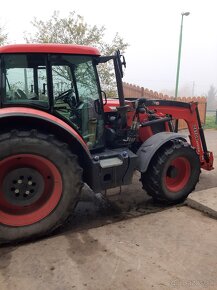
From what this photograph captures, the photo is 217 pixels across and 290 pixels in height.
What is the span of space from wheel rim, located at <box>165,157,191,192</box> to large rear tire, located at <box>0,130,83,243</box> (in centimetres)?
163

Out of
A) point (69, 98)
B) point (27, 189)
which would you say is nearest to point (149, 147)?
point (69, 98)

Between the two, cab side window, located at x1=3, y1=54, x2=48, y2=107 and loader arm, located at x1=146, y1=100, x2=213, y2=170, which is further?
loader arm, located at x1=146, y1=100, x2=213, y2=170

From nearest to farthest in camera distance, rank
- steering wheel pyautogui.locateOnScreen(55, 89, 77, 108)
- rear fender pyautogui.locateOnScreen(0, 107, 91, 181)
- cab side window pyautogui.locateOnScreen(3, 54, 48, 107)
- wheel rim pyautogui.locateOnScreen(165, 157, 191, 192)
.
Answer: rear fender pyautogui.locateOnScreen(0, 107, 91, 181)
cab side window pyautogui.locateOnScreen(3, 54, 48, 107)
steering wheel pyautogui.locateOnScreen(55, 89, 77, 108)
wheel rim pyautogui.locateOnScreen(165, 157, 191, 192)

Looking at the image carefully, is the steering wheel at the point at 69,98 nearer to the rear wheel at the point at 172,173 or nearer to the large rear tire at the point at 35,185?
the large rear tire at the point at 35,185

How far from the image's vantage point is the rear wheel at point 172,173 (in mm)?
4578

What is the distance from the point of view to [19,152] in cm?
346

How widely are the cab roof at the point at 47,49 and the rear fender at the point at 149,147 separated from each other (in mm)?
1501

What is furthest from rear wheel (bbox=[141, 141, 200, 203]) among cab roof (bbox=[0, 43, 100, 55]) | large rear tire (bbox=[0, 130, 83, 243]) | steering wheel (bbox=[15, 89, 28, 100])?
steering wheel (bbox=[15, 89, 28, 100])

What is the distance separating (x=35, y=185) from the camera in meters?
3.71

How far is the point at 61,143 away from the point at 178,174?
2.09 meters

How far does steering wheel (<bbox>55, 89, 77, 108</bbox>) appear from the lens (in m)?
4.10

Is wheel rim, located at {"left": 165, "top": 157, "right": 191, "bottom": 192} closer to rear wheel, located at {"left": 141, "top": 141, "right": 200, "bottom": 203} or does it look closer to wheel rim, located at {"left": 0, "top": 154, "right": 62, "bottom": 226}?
rear wheel, located at {"left": 141, "top": 141, "right": 200, "bottom": 203}

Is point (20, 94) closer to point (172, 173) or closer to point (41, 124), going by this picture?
point (41, 124)

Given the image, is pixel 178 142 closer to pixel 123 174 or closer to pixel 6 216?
pixel 123 174
